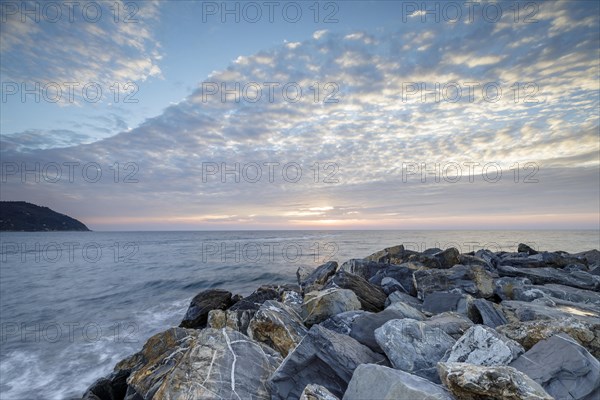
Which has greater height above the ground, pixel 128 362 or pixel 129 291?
pixel 128 362

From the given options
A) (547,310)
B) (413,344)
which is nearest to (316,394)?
(413,344)

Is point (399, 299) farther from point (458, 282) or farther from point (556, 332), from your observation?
point (556, 332)

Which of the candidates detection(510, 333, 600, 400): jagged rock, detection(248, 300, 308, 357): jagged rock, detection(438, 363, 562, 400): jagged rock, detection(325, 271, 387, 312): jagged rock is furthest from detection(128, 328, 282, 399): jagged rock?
detection(325, 271, 387, 312): jagged rock

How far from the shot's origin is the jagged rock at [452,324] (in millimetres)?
6031

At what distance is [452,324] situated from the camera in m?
6.25

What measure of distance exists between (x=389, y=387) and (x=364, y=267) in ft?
37.3

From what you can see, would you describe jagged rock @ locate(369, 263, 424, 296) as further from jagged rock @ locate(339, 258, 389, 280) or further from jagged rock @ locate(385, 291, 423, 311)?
jagged rock @ locate(385, 291, 423, 311)

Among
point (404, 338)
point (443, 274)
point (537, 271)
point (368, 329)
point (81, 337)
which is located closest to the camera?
point (404, 338)

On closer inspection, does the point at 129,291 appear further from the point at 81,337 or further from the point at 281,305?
the point at 281,305

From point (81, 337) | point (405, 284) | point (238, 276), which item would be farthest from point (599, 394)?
point (238, 276)

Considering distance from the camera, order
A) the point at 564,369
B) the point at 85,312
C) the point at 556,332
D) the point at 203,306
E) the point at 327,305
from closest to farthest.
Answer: the point at 564,369
the point at 556,332
the point at 327,305
the point at 203,306
the point at 85,312

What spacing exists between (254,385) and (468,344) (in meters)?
3.43

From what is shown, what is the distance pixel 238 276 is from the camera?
30344mm

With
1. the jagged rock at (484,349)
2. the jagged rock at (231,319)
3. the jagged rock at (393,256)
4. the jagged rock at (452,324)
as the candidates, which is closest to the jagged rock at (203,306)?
the jagged rock at (231,319)
